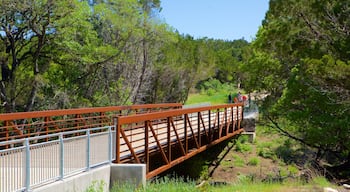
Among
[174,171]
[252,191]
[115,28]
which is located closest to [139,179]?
[252,191]

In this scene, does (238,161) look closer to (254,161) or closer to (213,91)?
(254,161)

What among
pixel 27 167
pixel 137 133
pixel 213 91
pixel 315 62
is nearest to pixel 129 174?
pixel 137 133

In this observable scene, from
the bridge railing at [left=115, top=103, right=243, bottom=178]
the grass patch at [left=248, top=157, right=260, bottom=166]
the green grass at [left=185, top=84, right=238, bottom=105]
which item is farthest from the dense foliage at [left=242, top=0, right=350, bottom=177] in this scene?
the green grass at [left=185, top=84, right=238, bottom=105]

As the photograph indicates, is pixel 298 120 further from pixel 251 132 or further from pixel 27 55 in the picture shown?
pixel 27 55

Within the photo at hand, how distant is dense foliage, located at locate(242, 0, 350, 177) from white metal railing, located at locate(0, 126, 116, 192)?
9066 millimetres

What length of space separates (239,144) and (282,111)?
25.1 feet

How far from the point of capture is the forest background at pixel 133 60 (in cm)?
1825

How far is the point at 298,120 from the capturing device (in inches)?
819

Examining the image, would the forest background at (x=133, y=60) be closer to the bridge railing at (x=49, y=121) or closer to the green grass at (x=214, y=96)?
the bridge railing at (x=49, y=121)

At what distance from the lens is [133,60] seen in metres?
28.9

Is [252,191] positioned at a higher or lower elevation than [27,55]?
lower

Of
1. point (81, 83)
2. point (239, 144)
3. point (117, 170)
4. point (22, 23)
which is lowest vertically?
point (239, 144)

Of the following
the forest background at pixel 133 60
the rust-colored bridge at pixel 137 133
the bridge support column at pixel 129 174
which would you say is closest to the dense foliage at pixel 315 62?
the forest background at pixel 133 60

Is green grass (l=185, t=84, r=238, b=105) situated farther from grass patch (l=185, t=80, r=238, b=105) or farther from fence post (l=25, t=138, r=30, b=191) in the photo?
fence post (l=25, t=138, r=30, b=191)
